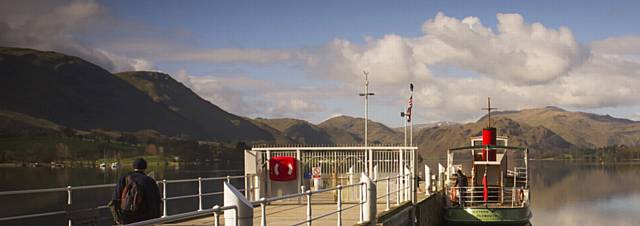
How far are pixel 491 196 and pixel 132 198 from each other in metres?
25.3

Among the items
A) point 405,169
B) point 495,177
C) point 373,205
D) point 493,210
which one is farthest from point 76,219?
point 495,177

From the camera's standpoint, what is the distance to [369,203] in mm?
16219

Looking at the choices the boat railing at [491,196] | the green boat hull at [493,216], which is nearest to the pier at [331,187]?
the boat railing at [491,196]

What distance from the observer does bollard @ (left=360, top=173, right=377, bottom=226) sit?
16.2 meters

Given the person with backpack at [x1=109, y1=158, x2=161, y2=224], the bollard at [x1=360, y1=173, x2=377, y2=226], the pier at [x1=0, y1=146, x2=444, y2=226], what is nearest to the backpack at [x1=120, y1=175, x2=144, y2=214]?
the person with backpack at [x1=109, y1=158, x2=161, y2=224]

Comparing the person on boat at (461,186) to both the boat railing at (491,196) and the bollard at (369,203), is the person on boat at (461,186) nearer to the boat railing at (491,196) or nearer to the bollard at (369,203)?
the boat railing at (491,196)

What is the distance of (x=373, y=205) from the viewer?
16.4m

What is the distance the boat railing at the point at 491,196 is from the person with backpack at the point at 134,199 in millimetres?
Result: 21610

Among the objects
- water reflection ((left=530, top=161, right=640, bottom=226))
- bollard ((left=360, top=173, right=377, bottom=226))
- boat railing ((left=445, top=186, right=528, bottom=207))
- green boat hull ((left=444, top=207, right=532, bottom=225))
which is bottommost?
water reflection ((left=530, top=161, right=640, bottom=226))

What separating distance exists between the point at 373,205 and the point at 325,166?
1243 cm

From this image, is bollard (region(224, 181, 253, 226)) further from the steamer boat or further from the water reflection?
the water reflection

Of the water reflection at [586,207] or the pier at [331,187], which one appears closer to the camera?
the pier at [331,187]

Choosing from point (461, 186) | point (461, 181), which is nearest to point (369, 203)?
point (461, 186)

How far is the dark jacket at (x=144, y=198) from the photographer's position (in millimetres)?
10203
